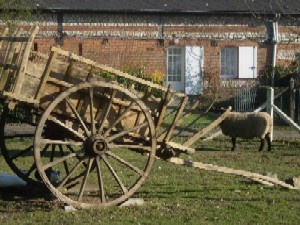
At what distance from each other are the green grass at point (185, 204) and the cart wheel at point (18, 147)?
1.19 ft

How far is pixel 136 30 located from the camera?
121 ft

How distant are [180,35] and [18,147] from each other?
61.2 ft

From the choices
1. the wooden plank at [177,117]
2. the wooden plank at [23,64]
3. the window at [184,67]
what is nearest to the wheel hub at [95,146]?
the wooden plank at [177,117]

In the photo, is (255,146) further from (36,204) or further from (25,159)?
(36,204)

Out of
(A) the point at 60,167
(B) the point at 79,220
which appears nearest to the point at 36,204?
(B) the point at 79,220

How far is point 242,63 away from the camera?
38281 mm

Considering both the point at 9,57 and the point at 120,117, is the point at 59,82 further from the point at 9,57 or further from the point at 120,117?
the point at 120,117

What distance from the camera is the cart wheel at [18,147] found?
40.8 feet

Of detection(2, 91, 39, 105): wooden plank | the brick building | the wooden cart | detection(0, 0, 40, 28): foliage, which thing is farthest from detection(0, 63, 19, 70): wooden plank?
the brick building

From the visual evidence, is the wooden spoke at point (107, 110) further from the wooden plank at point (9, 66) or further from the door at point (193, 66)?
the door at point (193, 66)

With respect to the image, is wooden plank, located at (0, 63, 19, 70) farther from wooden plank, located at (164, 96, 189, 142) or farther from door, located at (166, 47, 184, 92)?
door, located at (166, 47, 184, 92)

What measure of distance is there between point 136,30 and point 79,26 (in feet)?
8.81

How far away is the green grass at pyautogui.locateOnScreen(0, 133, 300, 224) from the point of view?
1048 centimetres

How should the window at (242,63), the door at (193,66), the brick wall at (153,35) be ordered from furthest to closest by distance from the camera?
1. the window at (242,63)
2. the door at (193,66)
3. the brick wall at (153,35)
